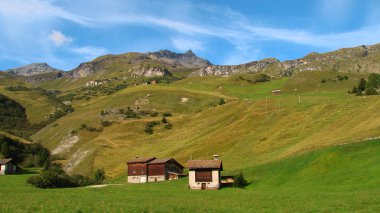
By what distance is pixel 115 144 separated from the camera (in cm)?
15438

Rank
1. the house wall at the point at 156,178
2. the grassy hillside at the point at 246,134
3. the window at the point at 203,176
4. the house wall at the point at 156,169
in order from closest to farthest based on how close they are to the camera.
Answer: the window at the point at 203,176 < the grassy hillside at the point at 246,134 < the house wall at the point at 156,169 < the house wall at the point at 156,178

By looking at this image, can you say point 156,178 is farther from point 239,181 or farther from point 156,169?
point 239,181

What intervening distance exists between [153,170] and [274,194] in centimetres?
5042

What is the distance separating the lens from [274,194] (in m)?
49.2

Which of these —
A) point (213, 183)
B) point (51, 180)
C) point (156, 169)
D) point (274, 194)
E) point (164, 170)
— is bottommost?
point (274, 194)

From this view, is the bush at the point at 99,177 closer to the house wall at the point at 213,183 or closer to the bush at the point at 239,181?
the house wall at the point at 213,183

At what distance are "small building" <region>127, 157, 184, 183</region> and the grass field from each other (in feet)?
42.4

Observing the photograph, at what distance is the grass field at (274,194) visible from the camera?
35.1 meters

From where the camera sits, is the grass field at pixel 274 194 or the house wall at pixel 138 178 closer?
the grass field at pixel 274 194

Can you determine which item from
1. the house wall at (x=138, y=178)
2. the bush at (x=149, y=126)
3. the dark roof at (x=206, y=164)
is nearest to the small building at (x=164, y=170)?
the house wall at (x=138, y=178)

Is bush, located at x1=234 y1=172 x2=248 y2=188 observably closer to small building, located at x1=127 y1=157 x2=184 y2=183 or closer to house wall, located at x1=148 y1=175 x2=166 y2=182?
small building, located at x1=127 y1=157 x2=184 y2=183

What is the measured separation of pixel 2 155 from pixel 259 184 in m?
92.1

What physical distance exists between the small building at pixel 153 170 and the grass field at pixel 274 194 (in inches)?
508

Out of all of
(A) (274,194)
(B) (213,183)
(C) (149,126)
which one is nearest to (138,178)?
(B) (213,183)
